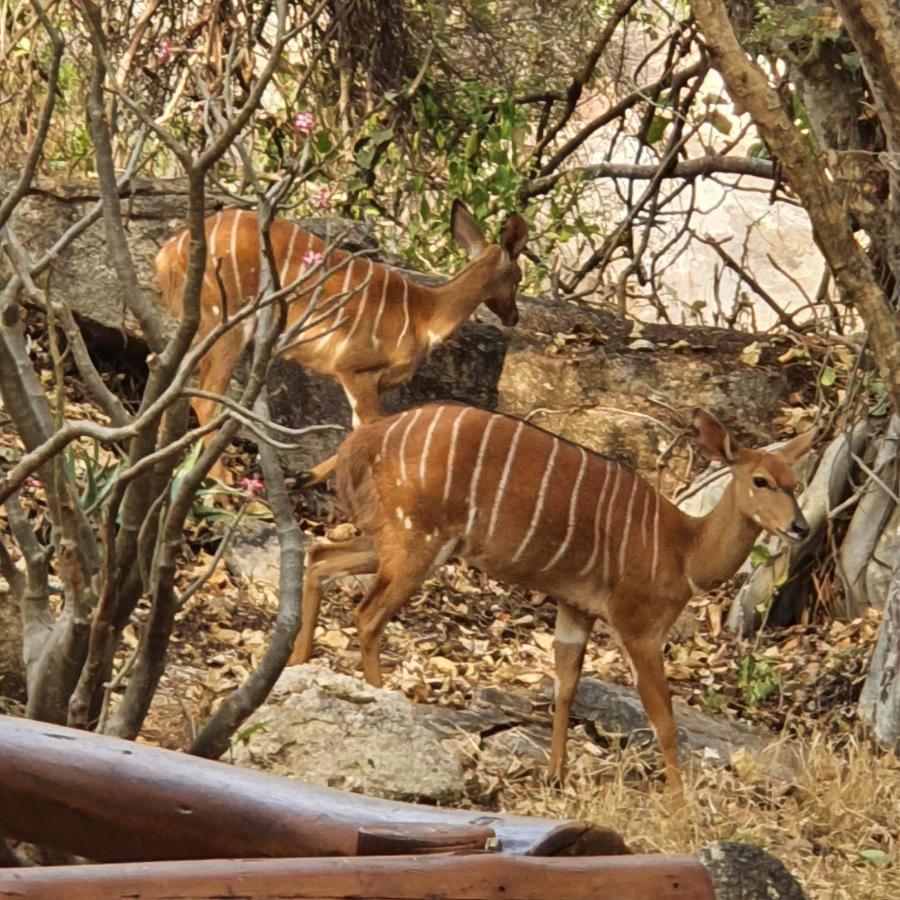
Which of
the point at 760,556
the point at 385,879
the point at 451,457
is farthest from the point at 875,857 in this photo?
the point at 385,879

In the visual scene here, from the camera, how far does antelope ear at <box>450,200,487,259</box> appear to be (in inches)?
298

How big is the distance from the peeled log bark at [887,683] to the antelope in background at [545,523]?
400 millimetres

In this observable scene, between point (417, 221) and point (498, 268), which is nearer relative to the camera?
point (498, 268)

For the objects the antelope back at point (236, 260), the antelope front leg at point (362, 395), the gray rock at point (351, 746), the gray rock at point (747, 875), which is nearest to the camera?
the gray rock at point (747, 875)

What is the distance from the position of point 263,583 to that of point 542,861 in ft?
14.6

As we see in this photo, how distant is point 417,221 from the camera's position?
8.89m

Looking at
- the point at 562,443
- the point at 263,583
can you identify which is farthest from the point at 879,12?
the point at 263,583

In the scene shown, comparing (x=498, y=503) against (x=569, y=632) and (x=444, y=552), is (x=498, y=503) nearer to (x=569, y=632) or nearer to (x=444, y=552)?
(x=444, y=552)

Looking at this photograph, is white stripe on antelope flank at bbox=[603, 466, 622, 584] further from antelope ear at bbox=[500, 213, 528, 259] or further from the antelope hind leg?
antelope ear at bbox=[500, 213, 528, 259]

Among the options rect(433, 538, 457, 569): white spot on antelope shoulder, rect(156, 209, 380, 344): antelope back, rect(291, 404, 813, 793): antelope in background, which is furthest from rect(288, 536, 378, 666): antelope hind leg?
→ rect(156, 209, 380, 344): antelope back

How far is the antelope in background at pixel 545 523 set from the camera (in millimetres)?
5465

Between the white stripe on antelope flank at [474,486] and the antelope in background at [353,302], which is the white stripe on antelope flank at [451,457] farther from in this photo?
the antelope in background at [353,302]

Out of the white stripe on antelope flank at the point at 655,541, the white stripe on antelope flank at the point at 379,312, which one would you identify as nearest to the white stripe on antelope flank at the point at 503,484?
the white stripe on antelope flank at the point at 655,541

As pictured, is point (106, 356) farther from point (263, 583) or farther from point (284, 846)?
point (284, 846)
